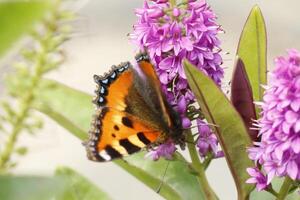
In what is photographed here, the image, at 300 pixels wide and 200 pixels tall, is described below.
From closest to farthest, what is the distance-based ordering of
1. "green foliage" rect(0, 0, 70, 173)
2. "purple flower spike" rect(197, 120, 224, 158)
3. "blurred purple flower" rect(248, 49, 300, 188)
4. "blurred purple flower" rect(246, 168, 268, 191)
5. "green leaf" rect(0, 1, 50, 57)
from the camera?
"green leaf" rect(0, 1, 50, 57) < "green foliage" rect(0, 0, 70, 173) < "blurred purple flower" rect(248, 49, 300, 188) < "blurred purple flower" rect(246, 168, 268, 191) < "purple flower spike" rect(197, 120, 224, 158)

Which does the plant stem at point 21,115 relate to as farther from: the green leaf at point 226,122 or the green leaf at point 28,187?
the green leaf at point 226,122

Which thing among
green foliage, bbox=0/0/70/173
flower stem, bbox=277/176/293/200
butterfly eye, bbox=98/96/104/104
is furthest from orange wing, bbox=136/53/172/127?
green foliage, bbox=0/0/70/173

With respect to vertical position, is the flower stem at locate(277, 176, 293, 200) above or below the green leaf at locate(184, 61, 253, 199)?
below

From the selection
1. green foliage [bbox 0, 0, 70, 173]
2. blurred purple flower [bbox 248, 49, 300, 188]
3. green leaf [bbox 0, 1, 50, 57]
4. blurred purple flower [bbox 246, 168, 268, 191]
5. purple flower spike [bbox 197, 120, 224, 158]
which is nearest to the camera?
green leaf [bbox 0, 1, 50, 57]

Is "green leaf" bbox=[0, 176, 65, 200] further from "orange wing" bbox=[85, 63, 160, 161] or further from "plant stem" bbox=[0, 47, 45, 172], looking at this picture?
"orange wing" bbox=[85, 63, 160, 161]

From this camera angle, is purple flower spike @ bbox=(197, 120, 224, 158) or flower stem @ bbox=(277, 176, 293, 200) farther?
purple flower spike @ bbox=(197, 120, 224, 158)

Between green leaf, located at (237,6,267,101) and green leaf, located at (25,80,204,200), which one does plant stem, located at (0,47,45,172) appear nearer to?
green leaf, located at (25,80,204,200)

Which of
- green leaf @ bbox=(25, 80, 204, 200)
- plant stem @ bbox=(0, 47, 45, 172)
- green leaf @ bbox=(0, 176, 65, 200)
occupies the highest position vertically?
green leaf @ bbox=(0, 176, 65, 200)
